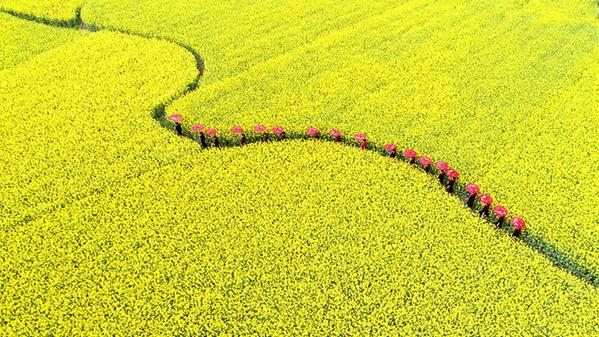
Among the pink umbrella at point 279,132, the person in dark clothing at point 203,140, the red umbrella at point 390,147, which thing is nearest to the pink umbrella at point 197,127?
the person in dark clothing at point 203,140

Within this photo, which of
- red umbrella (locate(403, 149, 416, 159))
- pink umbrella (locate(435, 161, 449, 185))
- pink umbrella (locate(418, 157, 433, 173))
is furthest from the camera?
red umbrella (locate(403, 149, 416, 159))

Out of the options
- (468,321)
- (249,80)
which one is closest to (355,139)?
(249,80)

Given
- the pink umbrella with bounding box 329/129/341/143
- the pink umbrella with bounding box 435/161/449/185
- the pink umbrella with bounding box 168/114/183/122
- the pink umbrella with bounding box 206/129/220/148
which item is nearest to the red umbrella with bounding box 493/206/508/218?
the pink umbrella with bounding box 435/161/449/185

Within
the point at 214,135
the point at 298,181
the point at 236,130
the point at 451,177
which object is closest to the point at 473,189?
the point at 451,177

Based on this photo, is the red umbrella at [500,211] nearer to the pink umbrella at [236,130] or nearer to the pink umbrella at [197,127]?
the pink umbrella at [236,130]

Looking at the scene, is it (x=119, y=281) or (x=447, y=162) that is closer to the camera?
(x=119, y=281)

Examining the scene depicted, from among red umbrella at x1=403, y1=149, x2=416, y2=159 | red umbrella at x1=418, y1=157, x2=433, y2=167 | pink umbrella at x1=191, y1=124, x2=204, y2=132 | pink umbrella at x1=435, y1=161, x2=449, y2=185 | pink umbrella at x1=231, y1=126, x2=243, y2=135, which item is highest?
pink umbrella at x1=191, y1=124, x2=204, y2=132

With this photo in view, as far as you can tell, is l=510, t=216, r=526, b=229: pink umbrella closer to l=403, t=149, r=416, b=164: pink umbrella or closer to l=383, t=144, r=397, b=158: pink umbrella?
l=403, t=149, r=416, b=164: pink umbrella

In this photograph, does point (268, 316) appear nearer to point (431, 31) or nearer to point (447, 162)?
point (447, 162)
